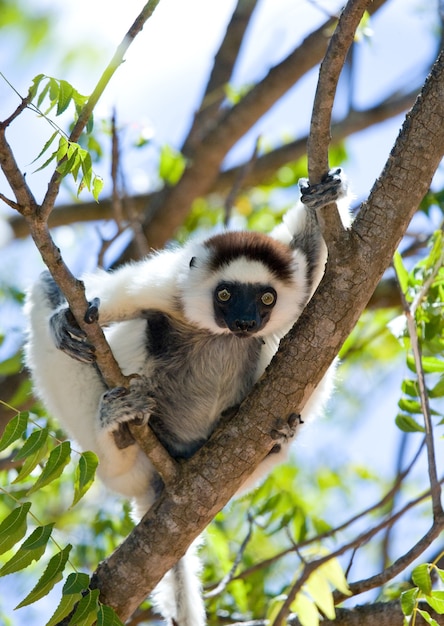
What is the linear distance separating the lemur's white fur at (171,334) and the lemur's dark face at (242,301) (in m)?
0.03

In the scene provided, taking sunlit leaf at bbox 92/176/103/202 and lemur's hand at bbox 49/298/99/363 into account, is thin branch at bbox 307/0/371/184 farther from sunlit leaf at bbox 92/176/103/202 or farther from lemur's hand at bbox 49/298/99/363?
lemur's hand at bbox 49/298/99/363

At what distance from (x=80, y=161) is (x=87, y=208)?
5.22 m

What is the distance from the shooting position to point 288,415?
11.8ft

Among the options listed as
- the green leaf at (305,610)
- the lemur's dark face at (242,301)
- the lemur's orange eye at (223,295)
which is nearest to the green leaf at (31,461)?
the green leaf at (305,610)

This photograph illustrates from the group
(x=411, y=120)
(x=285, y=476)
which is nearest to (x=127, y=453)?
(x=411, y=120)

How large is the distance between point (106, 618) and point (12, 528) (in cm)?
61

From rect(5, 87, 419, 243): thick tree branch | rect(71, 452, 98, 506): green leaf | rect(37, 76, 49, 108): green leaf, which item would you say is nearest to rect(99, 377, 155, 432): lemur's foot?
rect(71, 452, 98, 506): green leaf

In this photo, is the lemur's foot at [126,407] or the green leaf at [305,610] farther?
the lemur's foot at [126,407]

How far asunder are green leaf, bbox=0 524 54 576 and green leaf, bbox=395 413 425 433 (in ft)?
6.03

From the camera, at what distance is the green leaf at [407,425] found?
12.9 ft

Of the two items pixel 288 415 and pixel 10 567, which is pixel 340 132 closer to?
pixel 288 415

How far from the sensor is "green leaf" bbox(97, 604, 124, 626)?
3.13m

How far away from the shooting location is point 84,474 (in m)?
2.96

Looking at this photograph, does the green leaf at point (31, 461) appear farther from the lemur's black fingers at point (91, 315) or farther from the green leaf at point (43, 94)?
the green leaf at point (43, 94)
